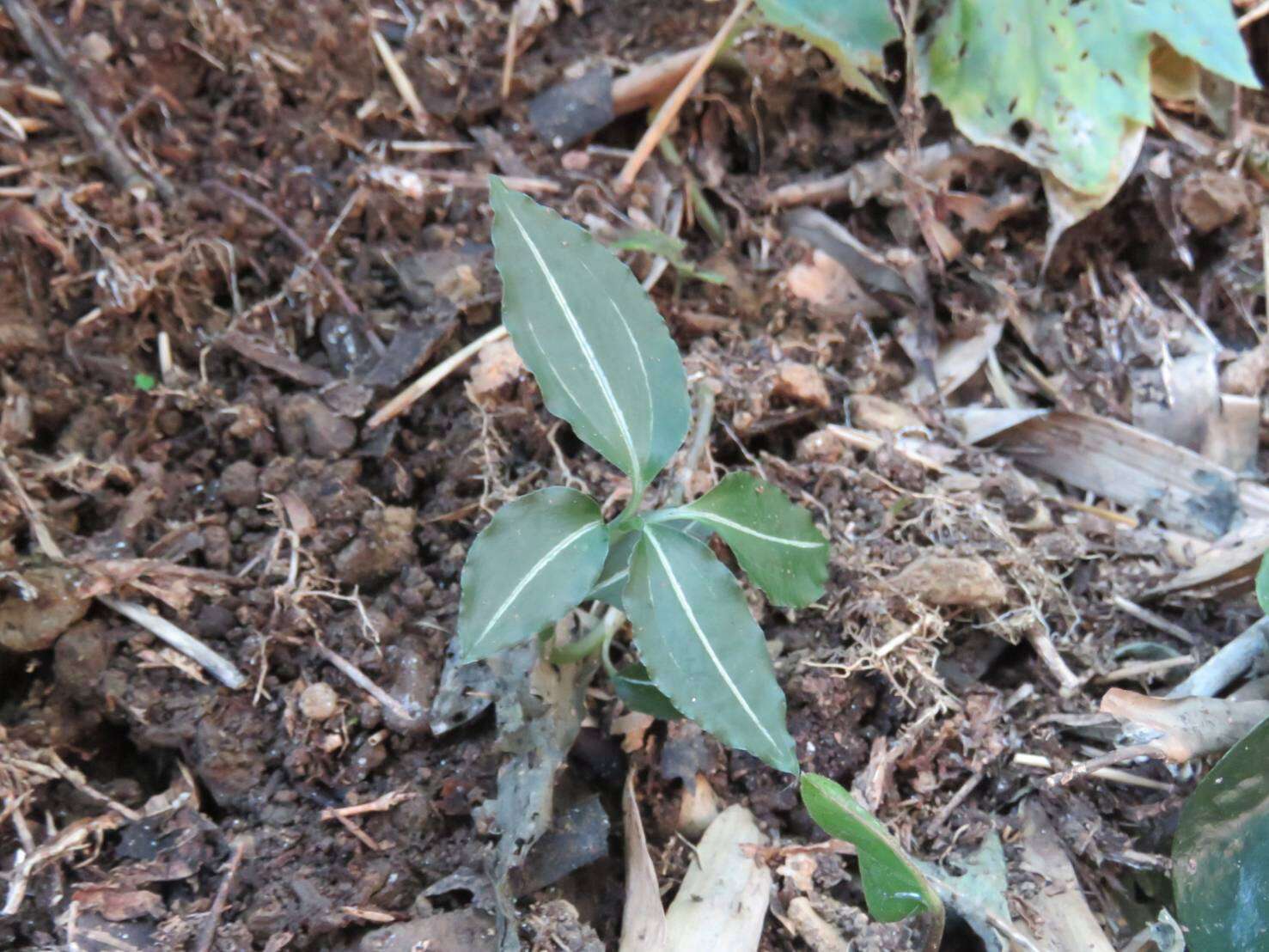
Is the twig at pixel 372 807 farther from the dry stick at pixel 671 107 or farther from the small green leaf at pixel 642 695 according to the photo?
the dry stick at pixel 671 107

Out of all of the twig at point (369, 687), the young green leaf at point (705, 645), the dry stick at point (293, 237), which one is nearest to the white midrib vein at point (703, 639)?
the young green leaf at point (705, 645)

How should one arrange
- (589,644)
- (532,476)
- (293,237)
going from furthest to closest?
(293,237), (532,476), (589,644)

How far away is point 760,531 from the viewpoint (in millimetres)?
1105

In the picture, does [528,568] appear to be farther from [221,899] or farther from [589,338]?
[221,899]

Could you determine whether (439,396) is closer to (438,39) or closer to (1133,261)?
(438,39)

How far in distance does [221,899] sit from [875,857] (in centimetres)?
75

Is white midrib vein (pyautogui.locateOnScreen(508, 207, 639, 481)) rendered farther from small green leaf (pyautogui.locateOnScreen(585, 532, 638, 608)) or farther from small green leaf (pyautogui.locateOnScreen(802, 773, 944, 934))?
small green leaf (pyautogui.locateOnScreen(802, 773, 944, 934))

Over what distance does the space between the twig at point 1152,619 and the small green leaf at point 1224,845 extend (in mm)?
275

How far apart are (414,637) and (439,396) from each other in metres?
0.42

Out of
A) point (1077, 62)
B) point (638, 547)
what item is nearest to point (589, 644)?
point (638, 547)

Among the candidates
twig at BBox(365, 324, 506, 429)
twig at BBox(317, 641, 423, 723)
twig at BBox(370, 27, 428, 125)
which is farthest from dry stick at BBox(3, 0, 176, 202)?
twig at BBox(317, 641, 423, 723)

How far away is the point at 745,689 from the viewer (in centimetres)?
100

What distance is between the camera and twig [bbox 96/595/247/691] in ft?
4.06

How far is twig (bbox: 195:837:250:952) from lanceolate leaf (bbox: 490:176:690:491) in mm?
656
